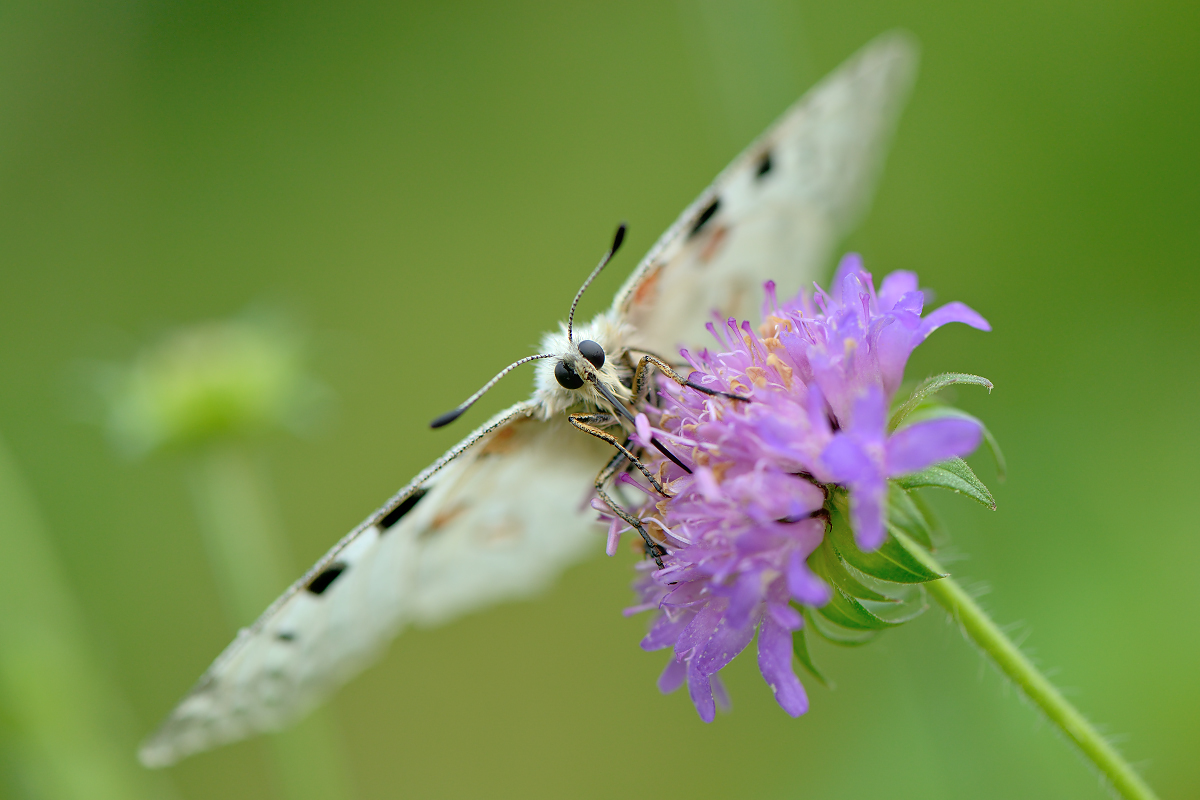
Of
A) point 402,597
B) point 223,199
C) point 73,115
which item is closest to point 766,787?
point 402,597

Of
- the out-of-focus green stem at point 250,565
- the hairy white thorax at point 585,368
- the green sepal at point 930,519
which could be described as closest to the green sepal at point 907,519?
the green sepal at point 930,519

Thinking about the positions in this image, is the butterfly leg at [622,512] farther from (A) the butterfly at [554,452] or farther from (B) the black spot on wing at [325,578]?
(B) the black spot on wing at [325,578]

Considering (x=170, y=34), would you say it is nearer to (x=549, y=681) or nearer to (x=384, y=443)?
(x=384, y=443)

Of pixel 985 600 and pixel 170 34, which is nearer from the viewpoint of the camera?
pixel 985 600

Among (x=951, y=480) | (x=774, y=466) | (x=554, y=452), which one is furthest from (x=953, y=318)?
(x=554, y=452)

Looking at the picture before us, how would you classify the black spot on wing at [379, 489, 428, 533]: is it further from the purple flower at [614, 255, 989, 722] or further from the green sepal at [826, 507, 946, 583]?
the green sepal at [826, 507, 946, 583]

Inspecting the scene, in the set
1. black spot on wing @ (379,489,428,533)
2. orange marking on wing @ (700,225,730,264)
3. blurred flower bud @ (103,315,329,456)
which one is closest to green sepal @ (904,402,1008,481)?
orange marking on wing @ (700,225,730,264)
